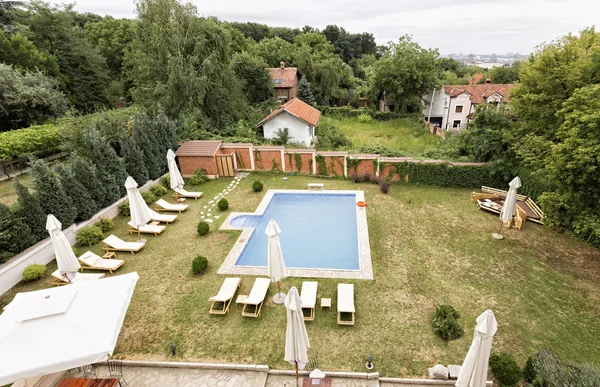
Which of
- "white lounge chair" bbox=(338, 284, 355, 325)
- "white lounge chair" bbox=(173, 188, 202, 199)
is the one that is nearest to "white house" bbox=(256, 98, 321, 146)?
"white lounge chair" bbox=(173, 188, 202, 199)

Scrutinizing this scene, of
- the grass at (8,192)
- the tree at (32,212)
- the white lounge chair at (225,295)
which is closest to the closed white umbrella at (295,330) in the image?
the white lounge chair at (225,295)

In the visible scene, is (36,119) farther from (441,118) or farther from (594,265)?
(441,118)

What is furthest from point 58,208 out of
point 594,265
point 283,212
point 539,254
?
point 594,265

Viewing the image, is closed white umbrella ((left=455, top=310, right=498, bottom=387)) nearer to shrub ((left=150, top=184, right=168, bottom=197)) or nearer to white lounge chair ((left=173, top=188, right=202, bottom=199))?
white lounge chair ((left=173, top=188, right=202, bottom=199))

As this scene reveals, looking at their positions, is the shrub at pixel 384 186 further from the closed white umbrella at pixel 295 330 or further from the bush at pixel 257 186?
the closed white umbrella at pixel 295 330

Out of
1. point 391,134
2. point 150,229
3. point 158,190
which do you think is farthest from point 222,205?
point 391,134

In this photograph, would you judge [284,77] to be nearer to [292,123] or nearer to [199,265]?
[292,123]
